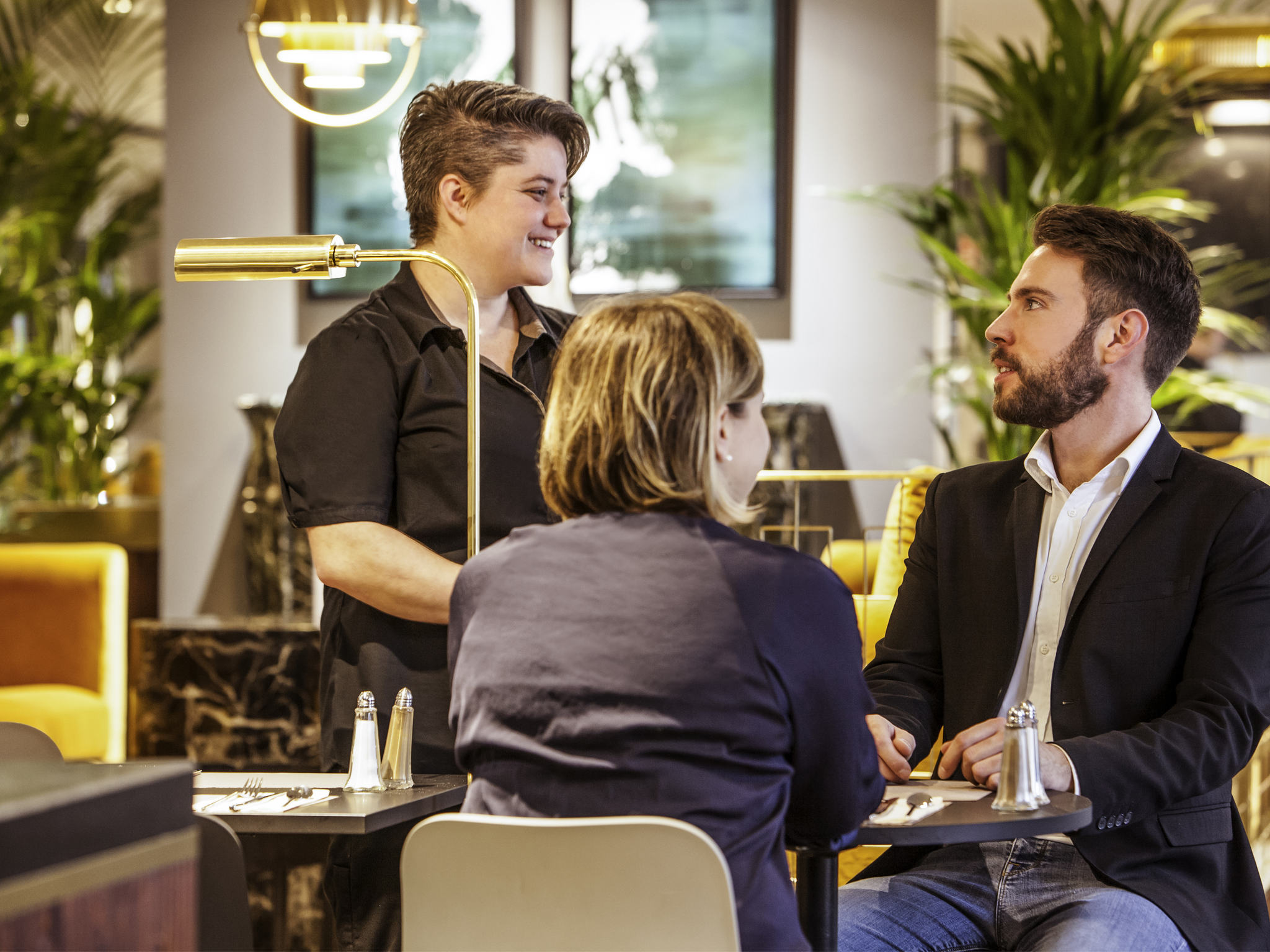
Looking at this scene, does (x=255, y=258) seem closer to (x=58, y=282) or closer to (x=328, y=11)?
(x=328, y=11)

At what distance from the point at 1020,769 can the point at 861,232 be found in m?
3.70

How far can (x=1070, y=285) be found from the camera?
207 centimetres

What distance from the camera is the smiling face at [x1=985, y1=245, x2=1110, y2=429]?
204cm

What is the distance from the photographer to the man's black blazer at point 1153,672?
1747 mm

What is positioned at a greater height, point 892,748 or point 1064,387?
point 1064,387

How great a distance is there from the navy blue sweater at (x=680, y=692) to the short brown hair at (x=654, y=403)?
0.04 metres

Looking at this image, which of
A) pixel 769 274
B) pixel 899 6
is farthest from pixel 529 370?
pixel 899 6

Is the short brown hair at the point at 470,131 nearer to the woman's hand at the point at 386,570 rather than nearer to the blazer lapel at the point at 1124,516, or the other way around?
the woman's hand at the point at 386,570

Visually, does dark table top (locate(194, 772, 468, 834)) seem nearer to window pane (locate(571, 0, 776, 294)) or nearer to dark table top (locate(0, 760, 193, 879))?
dark table top (locate(0, 760, 193, 879))

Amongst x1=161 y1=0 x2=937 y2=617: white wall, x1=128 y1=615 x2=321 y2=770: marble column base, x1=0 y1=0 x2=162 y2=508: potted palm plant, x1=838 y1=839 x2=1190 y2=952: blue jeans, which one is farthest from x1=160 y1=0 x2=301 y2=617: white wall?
x1=838 y1=839 x2=1190 y2=952: blue jeans

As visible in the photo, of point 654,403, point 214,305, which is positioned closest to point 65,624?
point 214,305

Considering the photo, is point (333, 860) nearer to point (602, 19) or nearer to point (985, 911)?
point (985, 911)

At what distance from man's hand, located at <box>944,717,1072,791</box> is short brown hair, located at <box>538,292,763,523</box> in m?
0.49

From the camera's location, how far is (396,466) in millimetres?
2070
